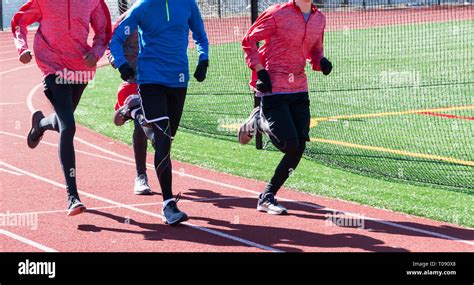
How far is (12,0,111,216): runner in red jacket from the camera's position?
340 inches

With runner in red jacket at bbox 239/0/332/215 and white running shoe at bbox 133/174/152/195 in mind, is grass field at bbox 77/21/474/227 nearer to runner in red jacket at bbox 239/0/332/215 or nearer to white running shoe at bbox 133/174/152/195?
runner in red jacket at bbox 239/0/332/215

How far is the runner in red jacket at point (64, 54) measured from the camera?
8.62 metres

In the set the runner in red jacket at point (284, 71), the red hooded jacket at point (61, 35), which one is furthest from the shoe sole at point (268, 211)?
the red hooded jacket at point (61, 35)

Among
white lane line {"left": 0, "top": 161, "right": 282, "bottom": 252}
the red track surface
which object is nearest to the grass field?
the red track surface

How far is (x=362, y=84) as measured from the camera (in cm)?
1973

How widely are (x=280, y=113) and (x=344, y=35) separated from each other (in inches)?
830

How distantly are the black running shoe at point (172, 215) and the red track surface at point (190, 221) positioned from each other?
0.07 metres

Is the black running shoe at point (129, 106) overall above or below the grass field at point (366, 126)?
above

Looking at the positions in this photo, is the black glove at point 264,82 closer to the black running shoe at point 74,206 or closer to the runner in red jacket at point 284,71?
the runner in red jacket at point 284,71

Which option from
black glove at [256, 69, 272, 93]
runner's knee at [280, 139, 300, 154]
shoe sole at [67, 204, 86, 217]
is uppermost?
black glove at [256, 69, 272, 93]

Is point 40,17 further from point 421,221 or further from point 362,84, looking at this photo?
point 362,84

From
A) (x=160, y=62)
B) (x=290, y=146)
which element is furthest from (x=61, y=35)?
(x=290, y=146)

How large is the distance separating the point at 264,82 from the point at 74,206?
Answer: 81.4 inches
